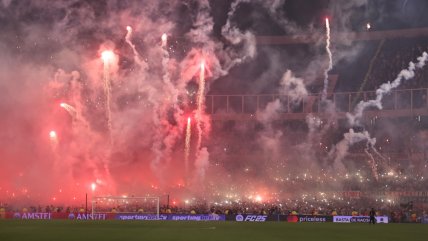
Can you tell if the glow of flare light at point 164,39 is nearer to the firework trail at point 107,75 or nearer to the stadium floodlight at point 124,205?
the firework trail at point 107,75

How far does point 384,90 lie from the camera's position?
6219 centimetres

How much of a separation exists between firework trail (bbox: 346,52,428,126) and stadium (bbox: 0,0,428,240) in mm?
144

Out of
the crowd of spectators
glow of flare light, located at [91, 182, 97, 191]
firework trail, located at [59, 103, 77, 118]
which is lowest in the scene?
the crowd of spectators

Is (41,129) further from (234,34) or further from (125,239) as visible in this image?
(125,239)

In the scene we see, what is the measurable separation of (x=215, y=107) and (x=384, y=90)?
65.5 feet

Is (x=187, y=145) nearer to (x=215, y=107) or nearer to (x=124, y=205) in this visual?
(x=215, y=107)

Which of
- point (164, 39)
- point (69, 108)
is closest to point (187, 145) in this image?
point (164, 39)

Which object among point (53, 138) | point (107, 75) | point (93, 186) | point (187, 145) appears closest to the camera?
point (93, 186)

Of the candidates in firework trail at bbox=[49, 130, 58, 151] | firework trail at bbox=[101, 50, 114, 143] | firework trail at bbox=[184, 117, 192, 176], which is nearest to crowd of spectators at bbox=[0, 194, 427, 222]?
firework trail at bbox=[184, 117, 192, 176]

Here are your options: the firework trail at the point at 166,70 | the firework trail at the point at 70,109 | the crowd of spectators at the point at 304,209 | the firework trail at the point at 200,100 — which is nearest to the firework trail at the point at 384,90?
the crowd of spectators at the point at 304,209

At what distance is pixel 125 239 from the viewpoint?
23.1 meters

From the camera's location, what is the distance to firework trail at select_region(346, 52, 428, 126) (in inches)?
2430

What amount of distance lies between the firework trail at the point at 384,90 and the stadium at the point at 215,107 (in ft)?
0.47

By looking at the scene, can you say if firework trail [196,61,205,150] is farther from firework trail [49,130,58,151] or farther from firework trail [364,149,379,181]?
firework trail [364,149,379,181]
